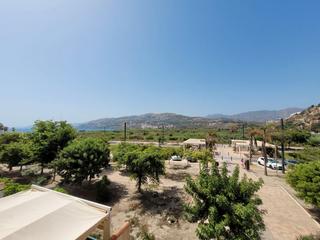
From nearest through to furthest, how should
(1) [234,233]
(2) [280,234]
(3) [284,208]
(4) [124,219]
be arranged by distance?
1. (1) [234,233]
2. (2) [280,234]
3. (4) [124,219]
4. (3) [284,208]

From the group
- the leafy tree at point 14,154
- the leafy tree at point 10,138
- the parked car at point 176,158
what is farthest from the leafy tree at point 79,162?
the parked car at point 176,158

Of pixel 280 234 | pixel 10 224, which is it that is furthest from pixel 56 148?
pixel 280 234

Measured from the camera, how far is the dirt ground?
A: 12.0 m

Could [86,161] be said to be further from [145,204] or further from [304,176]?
[304,176]

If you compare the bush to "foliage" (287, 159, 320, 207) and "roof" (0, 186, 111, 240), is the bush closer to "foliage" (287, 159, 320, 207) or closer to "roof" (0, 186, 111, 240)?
"roof" (0, 186, 111, 240)

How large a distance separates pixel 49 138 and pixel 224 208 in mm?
19356

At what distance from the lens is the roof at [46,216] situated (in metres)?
5.10

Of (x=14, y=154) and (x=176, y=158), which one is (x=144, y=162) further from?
(x=176, y=158)

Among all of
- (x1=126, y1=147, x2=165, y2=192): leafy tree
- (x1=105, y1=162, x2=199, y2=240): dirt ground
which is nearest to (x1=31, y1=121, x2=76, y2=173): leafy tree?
(x1=105, y1=162, x2=199, y2=240): dirt ground

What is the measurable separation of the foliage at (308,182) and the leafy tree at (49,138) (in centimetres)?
2148

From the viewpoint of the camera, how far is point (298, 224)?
12586 millimetres

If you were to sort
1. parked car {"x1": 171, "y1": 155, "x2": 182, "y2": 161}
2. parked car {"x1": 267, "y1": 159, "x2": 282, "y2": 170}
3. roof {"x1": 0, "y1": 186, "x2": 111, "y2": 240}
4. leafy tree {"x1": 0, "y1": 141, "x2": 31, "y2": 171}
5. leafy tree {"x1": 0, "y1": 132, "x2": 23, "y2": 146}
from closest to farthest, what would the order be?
roof {"x1": 0, "y1": 186, "x2": 111, "y2": 240} < leafy tree {"x1": 0, "y1": 141, "x2": 31, "y2": 171} < leafy tree {"x1": 0, "y1": 132, "x2": 23, "y2": 146} < parked car {"x1": 267, "y1": 159, "x2": 282, "y2": 170} < parked car {"x1": 171, "y1": 155, "x2": 182, "y2": 161}

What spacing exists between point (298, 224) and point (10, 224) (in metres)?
15.5

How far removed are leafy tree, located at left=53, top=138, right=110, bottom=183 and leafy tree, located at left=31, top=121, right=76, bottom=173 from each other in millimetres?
4517
